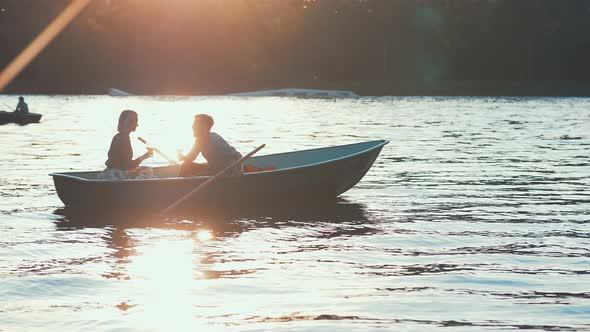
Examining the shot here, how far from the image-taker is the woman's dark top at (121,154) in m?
17.2

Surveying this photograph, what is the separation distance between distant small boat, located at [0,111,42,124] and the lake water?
2072cm

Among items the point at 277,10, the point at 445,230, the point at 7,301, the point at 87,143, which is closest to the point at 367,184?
the point at 445,230

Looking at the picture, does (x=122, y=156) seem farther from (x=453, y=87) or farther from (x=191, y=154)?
(x=453, y=87)

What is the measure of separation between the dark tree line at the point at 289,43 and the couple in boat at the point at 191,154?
277 feet

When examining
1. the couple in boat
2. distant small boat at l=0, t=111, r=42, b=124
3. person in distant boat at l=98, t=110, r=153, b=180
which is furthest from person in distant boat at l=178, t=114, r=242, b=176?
distant small boat at l=0, t=111, r=42, b=124

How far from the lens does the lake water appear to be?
981 centimetres

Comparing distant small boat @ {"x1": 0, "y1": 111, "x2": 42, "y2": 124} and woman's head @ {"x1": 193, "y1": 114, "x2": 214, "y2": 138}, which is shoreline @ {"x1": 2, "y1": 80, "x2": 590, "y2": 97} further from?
woman's head @ {"x1": 193, "y1": 114, "x2": 214, "y2": 138}

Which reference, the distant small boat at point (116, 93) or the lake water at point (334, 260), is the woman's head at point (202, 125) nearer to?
the lake water at point (334, 260)

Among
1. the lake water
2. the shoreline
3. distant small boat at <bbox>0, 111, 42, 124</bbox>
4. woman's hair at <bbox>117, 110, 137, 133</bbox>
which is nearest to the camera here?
the lake water

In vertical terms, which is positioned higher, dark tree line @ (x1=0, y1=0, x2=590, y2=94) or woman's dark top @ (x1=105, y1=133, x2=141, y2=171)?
dark tree line @ (x1=0, y1=0, x2=590, y2=94)

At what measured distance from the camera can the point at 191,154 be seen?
1753cm

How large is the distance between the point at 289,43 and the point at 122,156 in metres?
88.9

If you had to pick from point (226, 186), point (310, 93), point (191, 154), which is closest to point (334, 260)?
point (226, 186)

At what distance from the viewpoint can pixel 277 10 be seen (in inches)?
4328
